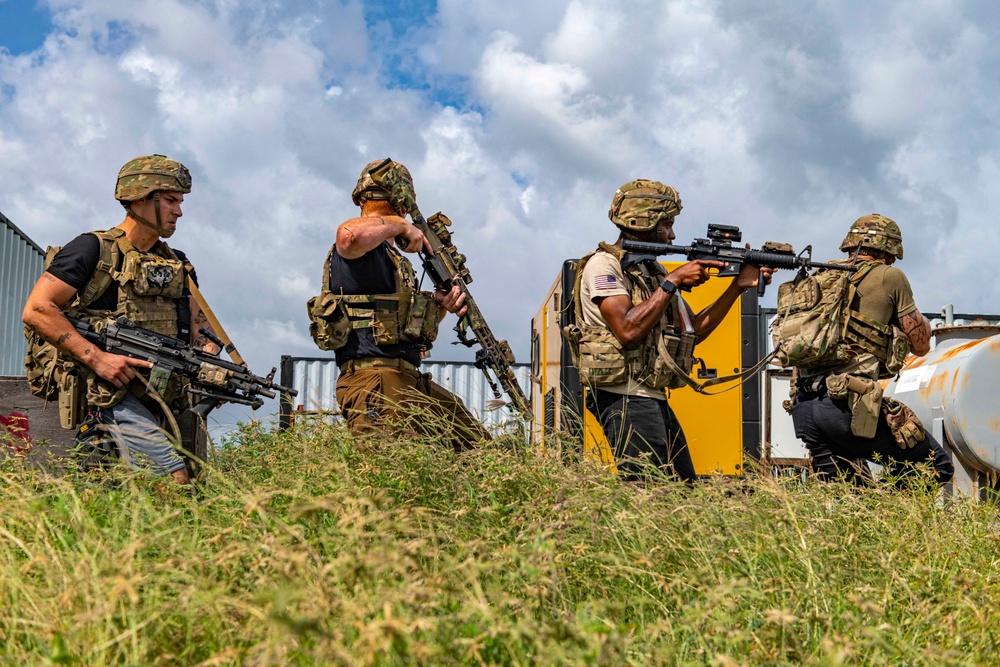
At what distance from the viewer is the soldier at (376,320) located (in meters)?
4.49

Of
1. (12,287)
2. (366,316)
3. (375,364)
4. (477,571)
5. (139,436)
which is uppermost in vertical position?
(12,287)

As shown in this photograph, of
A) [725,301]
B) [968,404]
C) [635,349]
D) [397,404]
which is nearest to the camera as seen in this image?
[397,404]

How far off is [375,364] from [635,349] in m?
1.23

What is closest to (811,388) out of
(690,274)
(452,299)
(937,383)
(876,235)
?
(876,235)

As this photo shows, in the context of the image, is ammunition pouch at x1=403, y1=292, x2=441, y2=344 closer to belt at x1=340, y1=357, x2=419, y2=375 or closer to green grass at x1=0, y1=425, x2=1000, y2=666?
belt at x1=340, y1=357, x2=419, y2=375

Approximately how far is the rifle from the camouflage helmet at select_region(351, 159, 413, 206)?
20mm

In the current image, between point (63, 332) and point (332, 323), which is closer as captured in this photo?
point (63, 332)

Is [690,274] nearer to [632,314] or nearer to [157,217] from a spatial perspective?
[632,314]

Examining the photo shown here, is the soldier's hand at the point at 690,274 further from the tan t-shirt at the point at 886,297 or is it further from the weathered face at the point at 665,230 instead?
the tan t-shirt at the point at 886,297

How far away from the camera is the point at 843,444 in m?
Answer: 5.64

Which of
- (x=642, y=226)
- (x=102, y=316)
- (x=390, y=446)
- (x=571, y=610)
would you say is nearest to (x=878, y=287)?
(x=642, y=226)

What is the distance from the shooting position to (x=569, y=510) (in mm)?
2947

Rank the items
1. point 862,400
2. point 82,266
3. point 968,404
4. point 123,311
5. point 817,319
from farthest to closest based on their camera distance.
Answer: point 968,404
point 817,319
point 862,400
point 123,311
point 82,266

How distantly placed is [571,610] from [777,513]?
909mm
